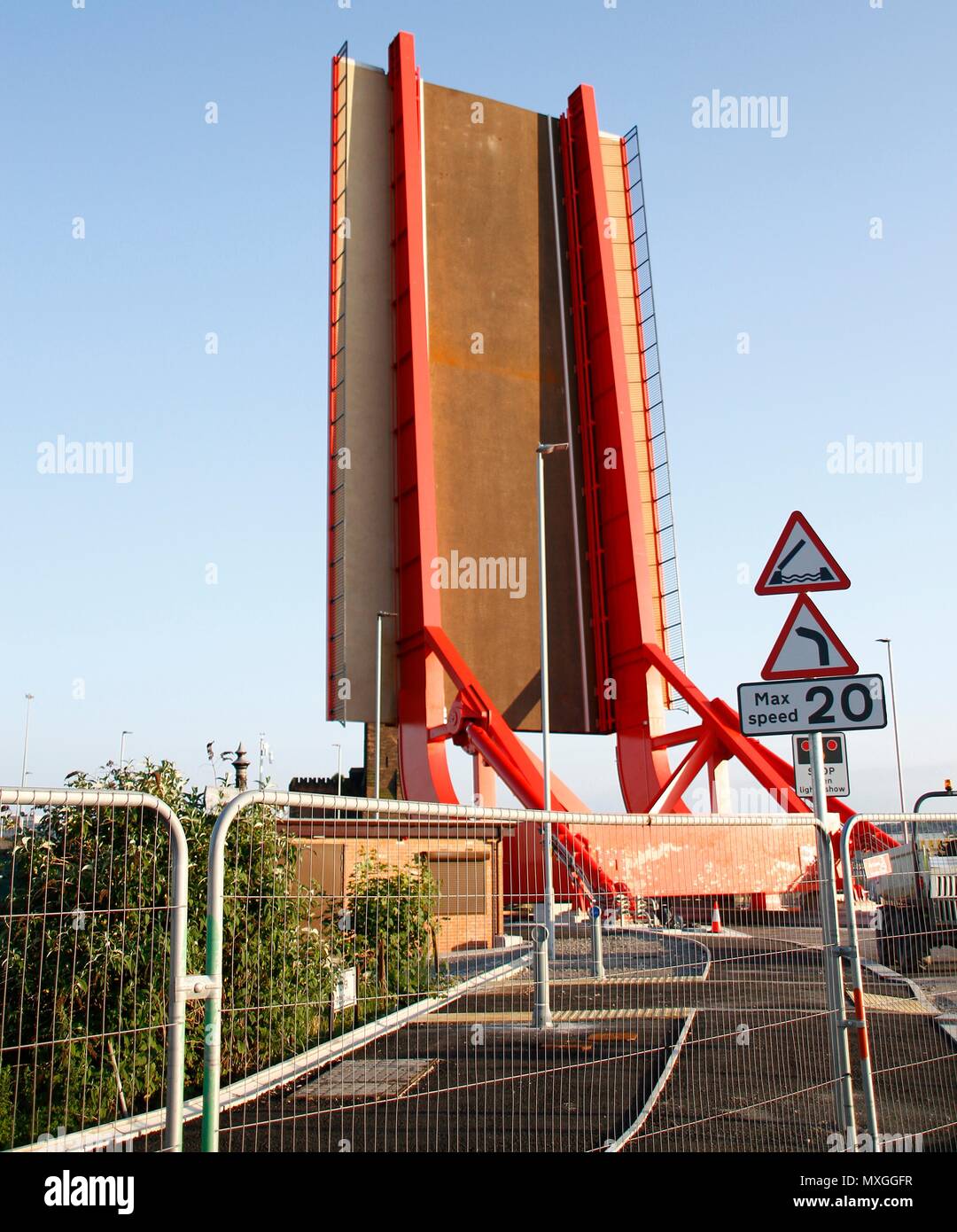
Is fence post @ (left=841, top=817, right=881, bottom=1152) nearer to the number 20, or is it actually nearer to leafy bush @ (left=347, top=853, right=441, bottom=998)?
the number 20

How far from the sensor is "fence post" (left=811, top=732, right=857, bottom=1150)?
5.59 metres

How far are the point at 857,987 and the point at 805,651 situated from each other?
180 cm

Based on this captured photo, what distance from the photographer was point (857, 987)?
225 inches

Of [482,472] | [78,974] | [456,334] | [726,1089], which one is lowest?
[726,1089]

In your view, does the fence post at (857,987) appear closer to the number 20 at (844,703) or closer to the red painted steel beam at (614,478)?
the number 20 at (844,703)

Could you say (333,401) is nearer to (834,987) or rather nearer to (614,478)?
(614,478)

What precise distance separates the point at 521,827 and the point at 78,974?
2442mm

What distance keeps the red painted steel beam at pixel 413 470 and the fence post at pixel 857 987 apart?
1648 cm

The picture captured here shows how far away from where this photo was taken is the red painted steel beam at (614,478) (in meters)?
25.1

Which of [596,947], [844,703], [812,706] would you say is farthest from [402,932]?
[844,703]

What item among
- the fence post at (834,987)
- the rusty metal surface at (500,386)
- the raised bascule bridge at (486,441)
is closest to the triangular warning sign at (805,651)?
the fence post at (834,987)
